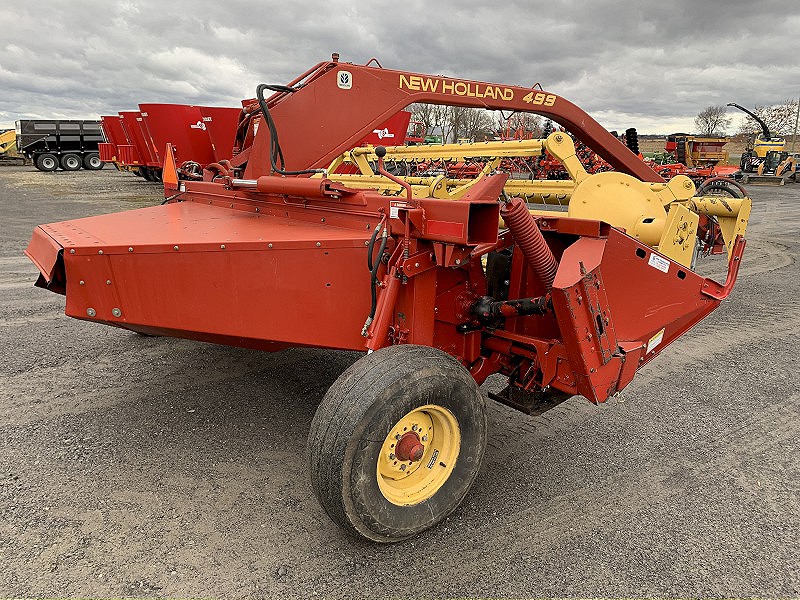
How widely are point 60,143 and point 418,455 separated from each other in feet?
95.2

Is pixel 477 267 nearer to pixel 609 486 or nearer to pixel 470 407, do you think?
pixel 470 407

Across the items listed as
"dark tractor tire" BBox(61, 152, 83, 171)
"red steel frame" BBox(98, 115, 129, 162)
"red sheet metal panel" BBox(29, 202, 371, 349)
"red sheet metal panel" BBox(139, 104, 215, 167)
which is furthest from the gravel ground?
"dark tractor tire" BBox(61, 152, 83, 171)

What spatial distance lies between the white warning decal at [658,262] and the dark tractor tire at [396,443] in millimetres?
1196

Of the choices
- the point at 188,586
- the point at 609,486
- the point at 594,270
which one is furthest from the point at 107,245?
the point at 609,486

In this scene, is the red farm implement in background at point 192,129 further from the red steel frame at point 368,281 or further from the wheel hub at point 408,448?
the wheel hub at point 408,448

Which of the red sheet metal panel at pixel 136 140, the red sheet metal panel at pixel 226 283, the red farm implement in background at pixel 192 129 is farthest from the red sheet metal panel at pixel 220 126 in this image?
the red sheet metal panel at pixel 226 283

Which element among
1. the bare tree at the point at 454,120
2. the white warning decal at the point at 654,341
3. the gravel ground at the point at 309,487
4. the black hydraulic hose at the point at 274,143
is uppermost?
the bare tree at the point at 454,120

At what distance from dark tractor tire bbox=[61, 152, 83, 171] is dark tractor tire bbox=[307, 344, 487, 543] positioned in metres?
29.0

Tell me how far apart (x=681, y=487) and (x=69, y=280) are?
9.89 feet

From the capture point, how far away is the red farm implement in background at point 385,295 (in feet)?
7.66

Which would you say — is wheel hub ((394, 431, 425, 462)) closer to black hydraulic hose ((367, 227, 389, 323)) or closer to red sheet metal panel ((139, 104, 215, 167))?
black hydraulic hose ((367, 227, 389, 323))

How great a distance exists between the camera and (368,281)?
2.73 m

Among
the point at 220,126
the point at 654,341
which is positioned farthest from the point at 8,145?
the point at 654,341

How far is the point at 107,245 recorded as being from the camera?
8.36 ft
